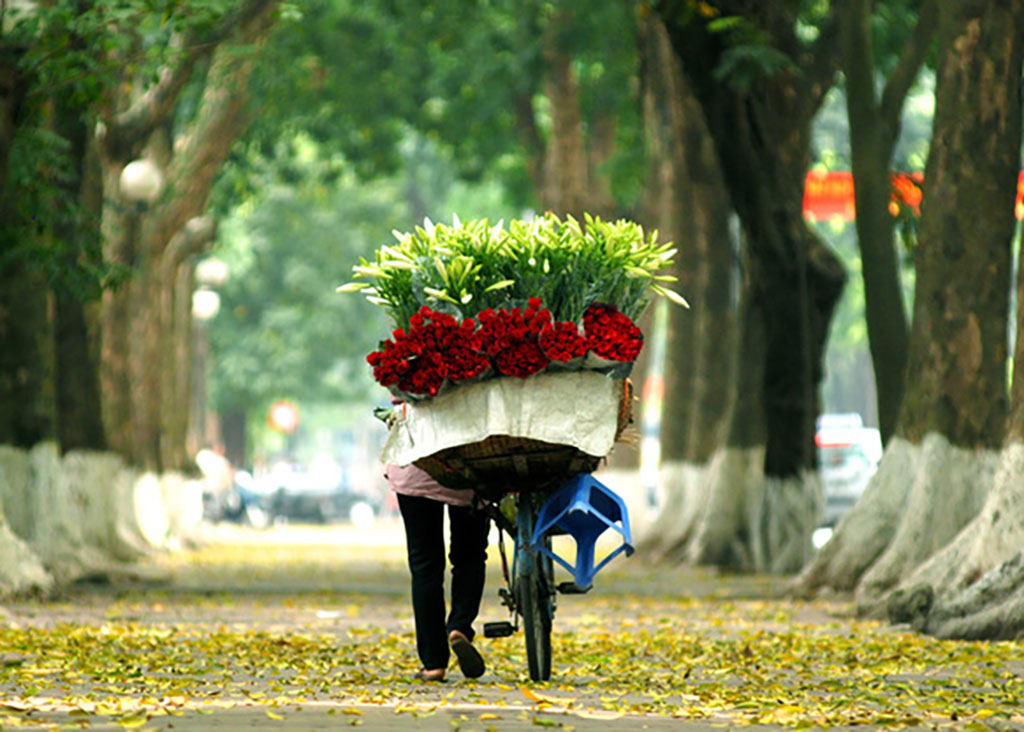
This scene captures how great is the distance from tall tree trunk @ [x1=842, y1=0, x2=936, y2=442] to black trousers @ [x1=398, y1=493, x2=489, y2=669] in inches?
363

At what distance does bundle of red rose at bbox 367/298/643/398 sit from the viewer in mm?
9750

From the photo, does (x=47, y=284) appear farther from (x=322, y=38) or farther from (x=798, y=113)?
(x=322, y=38)

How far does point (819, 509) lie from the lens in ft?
74.7

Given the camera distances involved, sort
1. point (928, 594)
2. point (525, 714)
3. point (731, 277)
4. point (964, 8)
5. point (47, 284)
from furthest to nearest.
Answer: point (731, 277)
point (47, 284)
point (964, 8)
point (928, 594)
point (525, 714)

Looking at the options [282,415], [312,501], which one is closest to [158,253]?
[312,501]

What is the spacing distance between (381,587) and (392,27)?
47.5 feet

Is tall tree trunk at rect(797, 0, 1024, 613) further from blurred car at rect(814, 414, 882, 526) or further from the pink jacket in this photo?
blurred car at rect(814, 414, 882, 526)

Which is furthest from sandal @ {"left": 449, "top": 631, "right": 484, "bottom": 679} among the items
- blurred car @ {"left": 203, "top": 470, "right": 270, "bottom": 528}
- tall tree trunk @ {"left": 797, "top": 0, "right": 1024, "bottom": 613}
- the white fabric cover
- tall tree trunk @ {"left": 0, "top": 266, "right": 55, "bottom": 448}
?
blurred car @ {"left": 203, "top": 470, "right": 270, "bottom": 528}

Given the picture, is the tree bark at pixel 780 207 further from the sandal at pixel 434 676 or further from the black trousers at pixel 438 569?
the sandal at pixel 434 676

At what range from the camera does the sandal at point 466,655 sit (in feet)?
33.3

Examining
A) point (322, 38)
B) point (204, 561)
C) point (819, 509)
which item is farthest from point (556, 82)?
point (819, 509)

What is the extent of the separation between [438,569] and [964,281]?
7219 millimetres

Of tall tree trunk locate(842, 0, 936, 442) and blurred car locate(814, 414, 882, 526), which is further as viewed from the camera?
blurred car locate(814, 414, 882, 526)

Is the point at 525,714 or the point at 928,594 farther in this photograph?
the point at 928,594
